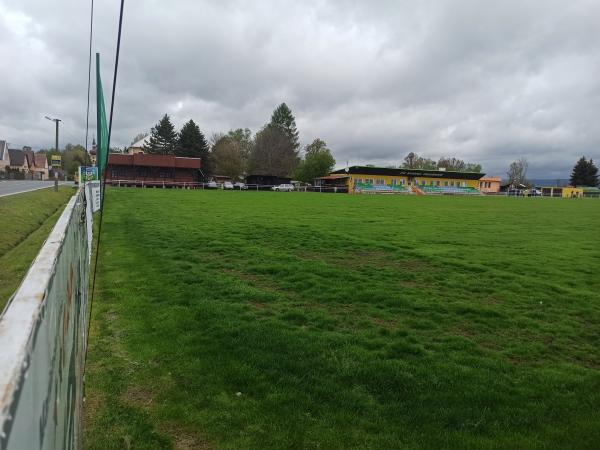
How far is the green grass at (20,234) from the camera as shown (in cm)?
781

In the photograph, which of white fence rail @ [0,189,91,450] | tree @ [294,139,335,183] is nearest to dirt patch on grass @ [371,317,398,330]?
white fence rail @ [0,189,91,450]

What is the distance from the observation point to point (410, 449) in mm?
3113

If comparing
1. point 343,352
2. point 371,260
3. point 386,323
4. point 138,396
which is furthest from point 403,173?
point 138,396

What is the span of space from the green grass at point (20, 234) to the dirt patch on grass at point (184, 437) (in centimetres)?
425

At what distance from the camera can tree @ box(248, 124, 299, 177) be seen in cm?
9112

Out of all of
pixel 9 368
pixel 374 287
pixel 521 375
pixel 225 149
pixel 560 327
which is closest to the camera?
pixel 9 368

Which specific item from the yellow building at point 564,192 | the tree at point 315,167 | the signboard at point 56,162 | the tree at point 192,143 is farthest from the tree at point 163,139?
the yellow building at point 564,192

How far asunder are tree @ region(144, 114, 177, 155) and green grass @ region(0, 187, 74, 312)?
257 feet

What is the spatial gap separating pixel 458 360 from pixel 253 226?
1114cm

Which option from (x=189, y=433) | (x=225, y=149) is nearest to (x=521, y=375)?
(x=189, y=433)

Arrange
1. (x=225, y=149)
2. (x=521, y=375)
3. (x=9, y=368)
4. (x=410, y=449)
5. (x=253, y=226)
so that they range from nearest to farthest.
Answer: (x=9, y=368) → (x=410, y=449) → (x=521, y=375) → (x=253, y=226) → (x=225, y=149)

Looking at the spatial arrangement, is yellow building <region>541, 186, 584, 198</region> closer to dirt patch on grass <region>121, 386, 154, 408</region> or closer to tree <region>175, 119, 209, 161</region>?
tree <region>175, 119, 209, 161</region>

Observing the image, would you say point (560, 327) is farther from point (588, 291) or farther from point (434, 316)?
point (588, 291)

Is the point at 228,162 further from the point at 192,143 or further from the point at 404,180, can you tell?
the point at 404,180
